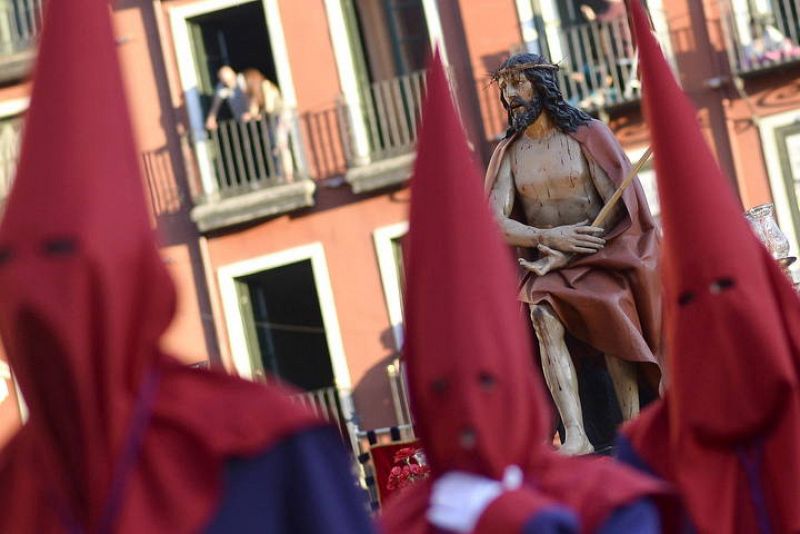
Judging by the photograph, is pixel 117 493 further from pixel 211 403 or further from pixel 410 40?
pixel 410 40

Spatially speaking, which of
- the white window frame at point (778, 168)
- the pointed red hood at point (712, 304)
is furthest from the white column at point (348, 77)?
the pointed red hood at point (712, 304)

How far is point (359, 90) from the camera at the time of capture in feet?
85.1

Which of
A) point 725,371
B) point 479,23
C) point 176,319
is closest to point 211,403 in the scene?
point 176,319

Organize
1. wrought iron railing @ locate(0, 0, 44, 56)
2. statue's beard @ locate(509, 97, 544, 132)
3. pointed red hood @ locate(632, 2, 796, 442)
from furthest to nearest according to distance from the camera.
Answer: wrought iron railing @ locate(0, 0, 44, 56) < statue's beard @ locate(509, 97, 544, 132) < pointed red hood @ locate(632, 2, 796, 442)

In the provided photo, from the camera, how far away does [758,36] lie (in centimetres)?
2475

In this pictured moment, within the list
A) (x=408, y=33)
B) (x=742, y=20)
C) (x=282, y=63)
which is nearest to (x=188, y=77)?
(x=282, y=63)

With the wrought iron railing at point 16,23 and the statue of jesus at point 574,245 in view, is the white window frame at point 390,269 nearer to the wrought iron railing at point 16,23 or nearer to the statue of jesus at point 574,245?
the wrought iron railing at point 16,23

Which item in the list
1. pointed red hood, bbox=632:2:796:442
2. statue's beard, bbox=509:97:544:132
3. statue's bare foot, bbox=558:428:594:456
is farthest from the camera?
statue's beard, bbox=509:97:544:132

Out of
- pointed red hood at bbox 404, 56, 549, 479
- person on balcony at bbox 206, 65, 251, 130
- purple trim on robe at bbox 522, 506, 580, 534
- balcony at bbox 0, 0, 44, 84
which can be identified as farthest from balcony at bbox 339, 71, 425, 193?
purple trim on robe at bbox 522, 506, 580, 534

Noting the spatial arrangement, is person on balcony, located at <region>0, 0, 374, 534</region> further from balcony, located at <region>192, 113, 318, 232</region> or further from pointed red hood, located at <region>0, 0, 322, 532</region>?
balcony, located at <region>192, 113, 318, 232</region>

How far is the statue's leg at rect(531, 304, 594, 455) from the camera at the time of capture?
8.45 metres

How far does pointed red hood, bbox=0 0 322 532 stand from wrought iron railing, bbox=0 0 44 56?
22709 millimetres

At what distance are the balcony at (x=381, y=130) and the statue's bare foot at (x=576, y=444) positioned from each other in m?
17.1

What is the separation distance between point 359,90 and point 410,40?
95cm
